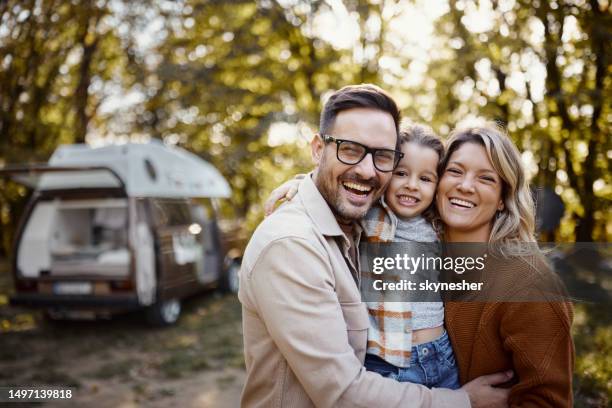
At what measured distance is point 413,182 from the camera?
2.46 m

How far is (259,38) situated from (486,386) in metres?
11.0

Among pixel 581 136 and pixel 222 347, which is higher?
pixel 581 136

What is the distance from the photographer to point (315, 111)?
1166 cm

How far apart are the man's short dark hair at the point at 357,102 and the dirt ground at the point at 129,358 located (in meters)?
3.61

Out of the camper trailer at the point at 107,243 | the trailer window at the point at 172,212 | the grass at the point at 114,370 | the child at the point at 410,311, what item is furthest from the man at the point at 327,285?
the trailer window at the point at 172,212

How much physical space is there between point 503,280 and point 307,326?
0.91 meters

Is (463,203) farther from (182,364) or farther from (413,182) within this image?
(182,364)

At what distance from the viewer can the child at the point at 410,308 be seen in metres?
2.11

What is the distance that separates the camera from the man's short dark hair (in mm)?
2277

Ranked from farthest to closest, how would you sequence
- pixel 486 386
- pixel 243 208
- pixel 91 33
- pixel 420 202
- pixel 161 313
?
1. pixel 243 208
2. pixel 91 33
3. pixel 161 313
4. pixel 420 202
5. pixel 486 386

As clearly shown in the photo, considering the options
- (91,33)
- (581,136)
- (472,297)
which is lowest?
(472,297)

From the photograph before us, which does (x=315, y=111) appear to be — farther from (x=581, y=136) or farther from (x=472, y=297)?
(x=472, y=297)

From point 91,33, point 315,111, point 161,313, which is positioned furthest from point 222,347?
point 91,33

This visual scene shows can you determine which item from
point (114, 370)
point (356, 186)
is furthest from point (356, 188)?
point (114, 370)
